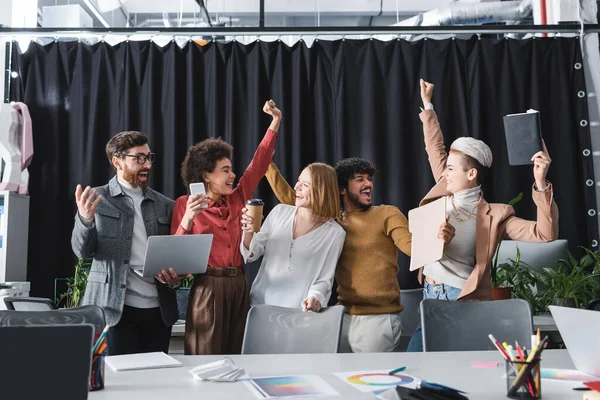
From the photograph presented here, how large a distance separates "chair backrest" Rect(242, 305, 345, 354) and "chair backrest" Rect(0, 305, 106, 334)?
22.3 inches

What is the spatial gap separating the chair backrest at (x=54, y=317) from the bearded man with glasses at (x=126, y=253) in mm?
447

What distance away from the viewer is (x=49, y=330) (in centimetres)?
111

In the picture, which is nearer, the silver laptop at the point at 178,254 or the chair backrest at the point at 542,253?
the silver laptop at the point at 178,254

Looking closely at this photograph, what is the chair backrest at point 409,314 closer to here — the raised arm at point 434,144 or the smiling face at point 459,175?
the raised arm at point 434,144

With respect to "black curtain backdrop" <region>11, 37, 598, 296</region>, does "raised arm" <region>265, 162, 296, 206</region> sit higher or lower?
lower

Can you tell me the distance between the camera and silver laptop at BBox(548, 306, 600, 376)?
1.44m

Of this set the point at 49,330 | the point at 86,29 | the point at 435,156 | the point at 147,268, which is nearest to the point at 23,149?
the point at 86,29

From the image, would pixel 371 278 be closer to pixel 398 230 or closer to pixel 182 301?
pixel 398 230

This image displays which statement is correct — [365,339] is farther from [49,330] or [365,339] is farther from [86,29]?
[86,29]

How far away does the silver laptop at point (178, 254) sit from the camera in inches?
94.5

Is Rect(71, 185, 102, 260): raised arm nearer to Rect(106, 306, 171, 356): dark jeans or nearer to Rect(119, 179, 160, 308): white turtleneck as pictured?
Rect(119, 179, 160, 308): white turtleneck

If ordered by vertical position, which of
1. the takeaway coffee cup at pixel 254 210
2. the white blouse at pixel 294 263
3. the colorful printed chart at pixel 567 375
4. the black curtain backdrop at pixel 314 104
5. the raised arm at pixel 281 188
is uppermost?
the black curtain backdrop at pixel 314 104

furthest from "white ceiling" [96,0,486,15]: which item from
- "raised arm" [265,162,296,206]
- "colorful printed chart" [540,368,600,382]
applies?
"colorful printed chart" [540,368,600,382]

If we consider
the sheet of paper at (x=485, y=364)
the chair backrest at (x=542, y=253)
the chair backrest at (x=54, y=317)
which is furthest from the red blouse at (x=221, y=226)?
the chair backrest at (x=542, y=253)
